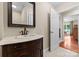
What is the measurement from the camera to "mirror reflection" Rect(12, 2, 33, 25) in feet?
7.78

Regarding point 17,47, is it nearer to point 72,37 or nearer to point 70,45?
point 70,45

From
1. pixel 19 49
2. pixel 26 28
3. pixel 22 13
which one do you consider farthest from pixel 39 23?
pixel 19 49

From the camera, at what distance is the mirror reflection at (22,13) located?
7.78 ft

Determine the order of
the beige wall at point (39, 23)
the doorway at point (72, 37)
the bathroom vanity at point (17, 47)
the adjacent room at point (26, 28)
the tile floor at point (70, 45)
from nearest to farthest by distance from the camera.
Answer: the bathroom vanity at point (17, 47) < the adjacent room at point (26, 28) < the beige wall at point (39, 23) < the tile floor at point (70, 45) < the doorway at point (72, 37)

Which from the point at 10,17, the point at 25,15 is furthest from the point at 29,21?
the point at 10,17

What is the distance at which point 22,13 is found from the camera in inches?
104

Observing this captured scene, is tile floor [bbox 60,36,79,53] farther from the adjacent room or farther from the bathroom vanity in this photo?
the bathroom vanity

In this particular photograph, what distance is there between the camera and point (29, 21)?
2930mm

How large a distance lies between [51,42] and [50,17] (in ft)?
3.18

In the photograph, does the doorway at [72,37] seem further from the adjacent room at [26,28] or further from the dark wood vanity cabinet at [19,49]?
the dark wood vanity cabinet at [19,49]

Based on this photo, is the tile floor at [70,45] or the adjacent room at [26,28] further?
the tile floor at [70,45]

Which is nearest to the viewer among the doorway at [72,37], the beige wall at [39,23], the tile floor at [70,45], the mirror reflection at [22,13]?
the beige wall at [39,23]

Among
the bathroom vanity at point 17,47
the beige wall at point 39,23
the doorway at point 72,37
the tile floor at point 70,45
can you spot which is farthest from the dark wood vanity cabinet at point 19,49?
the doorway at point 72,37

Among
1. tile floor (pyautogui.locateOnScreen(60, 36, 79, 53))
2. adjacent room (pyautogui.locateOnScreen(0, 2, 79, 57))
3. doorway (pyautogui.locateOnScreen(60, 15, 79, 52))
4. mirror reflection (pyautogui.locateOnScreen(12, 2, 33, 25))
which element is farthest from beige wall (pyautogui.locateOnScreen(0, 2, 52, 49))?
doorway (pyautogui.locateOnScreen(60, 15, 79, 52))
